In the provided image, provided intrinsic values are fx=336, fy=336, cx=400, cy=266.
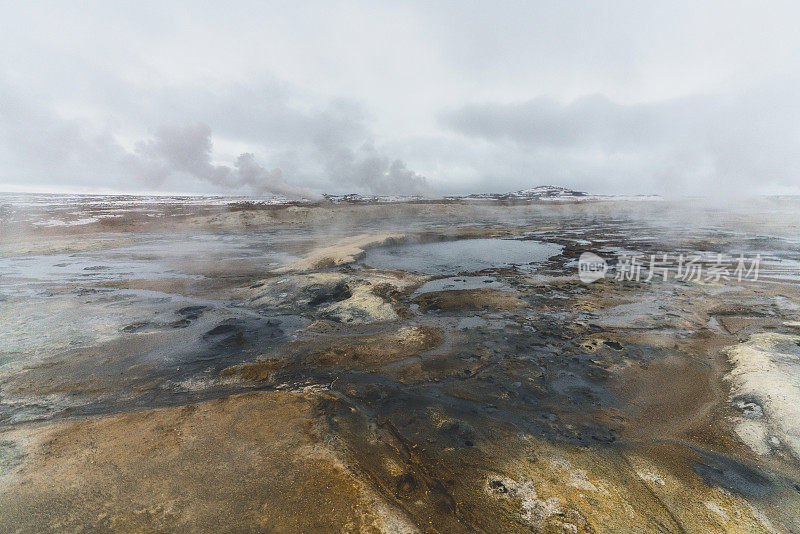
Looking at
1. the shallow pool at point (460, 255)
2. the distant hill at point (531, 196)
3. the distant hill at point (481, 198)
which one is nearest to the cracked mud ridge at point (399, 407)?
the shallow pool at point (460, 255)

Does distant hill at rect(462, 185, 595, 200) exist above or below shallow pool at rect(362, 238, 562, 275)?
above

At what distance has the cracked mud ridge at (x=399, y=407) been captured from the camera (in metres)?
3.26

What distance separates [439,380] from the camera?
5.75m

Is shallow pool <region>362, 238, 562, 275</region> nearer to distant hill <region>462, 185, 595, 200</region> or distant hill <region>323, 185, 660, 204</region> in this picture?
Answer: distant hill <region>323, 185, 660, 204</region>

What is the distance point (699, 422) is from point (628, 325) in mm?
3661

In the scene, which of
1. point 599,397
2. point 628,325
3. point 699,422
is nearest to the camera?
point 699,422

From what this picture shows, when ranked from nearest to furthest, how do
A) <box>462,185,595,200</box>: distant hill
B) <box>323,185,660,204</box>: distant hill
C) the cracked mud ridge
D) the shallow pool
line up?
the cracked mud ridge
the shallow pool
<box>323,185,660,204</box>: distant hill
<box>462,185,595,200</box>: distant hill

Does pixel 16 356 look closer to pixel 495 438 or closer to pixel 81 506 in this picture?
pixel 81 506

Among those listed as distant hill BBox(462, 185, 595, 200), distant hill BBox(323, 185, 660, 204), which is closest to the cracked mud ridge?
distant hill BBox(323, 185, 660, 204)

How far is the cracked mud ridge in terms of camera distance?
326cm

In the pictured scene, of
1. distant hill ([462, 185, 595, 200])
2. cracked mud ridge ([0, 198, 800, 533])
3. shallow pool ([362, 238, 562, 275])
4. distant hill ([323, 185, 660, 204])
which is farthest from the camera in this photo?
distant hill ([462, 185, 595, 200])

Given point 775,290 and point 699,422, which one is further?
point 775,290

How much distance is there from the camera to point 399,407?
196 inches

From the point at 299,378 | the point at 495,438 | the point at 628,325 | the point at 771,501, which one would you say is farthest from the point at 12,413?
the point at 628,325
